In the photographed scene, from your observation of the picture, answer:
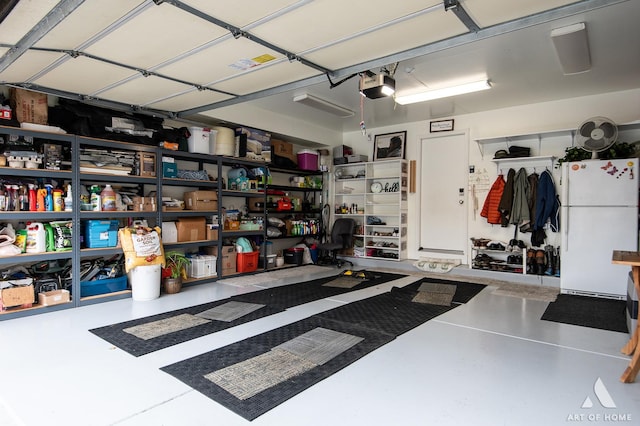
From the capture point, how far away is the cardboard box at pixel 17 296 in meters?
3.73

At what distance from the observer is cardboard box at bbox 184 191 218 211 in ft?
18.3

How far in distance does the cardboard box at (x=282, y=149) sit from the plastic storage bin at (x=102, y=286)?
135 inches

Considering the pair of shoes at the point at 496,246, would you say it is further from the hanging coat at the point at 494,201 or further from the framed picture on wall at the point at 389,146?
the framed picture on wall at the point at 389,146

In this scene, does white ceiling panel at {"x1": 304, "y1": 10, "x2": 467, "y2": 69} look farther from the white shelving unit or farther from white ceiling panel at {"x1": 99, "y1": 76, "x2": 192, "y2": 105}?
the white shelving unit

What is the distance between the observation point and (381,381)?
2.46m

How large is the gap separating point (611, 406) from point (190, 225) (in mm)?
5074

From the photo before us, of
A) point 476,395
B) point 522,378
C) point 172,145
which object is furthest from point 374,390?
point 172,145

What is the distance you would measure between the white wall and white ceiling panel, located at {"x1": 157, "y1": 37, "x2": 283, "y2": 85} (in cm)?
447

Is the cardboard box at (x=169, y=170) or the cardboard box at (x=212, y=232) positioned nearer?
the cardboard box at (x=169, y=170)

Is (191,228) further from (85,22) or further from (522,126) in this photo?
(522,126)

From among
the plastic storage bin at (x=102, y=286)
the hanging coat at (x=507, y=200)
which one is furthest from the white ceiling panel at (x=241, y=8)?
the hanging coat at (x=507, y=200)

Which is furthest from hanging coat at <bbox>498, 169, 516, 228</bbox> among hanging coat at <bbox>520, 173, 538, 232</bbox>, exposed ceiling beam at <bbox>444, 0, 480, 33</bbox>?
exposed ceiling beam at <bbox>444, 0, 480, 33</bbox>

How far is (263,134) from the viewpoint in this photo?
6605mm

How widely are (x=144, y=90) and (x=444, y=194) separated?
17.3 ft
